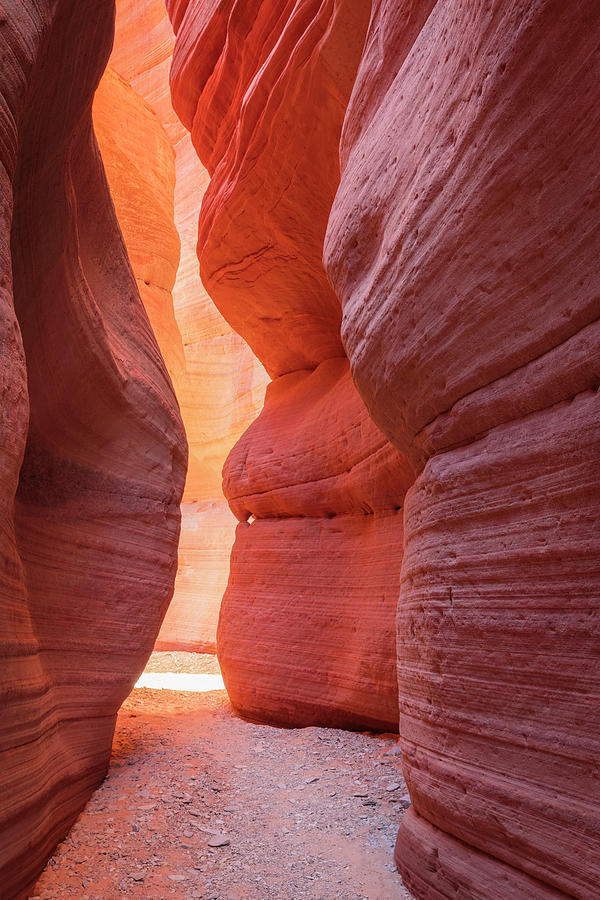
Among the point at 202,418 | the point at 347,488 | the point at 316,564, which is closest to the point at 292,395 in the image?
the point at 347,488

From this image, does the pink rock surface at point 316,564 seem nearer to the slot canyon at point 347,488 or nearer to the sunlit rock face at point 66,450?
the slot canyon at point 347,488

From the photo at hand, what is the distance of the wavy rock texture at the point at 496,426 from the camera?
190 cm

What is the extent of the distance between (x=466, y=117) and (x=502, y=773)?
2.22 meters

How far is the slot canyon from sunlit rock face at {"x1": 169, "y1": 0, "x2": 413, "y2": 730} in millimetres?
33

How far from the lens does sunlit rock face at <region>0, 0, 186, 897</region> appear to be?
2383mm

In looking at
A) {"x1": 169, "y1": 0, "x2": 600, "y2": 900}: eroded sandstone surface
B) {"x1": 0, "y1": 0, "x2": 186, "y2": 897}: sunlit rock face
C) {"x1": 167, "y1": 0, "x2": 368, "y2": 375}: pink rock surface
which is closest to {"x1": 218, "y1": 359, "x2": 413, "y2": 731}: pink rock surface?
{"x1": 167, "y1": 0, "x2": 368, "y2": 375}: pink rock surface

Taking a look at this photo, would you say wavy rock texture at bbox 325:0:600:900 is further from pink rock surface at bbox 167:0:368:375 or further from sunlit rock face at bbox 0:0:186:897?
pink rock surface at bbox 167:0:368:375

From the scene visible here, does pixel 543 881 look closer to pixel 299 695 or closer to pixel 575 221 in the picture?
pixel 575 221

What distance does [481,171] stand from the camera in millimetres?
2180

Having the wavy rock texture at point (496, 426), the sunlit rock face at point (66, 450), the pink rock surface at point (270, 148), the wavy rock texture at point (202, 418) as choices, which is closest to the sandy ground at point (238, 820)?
the sunlit rock face at point (66, 450)

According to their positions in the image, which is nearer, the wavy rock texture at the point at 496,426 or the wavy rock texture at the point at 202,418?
the wavy rock texture at the point at 496,426

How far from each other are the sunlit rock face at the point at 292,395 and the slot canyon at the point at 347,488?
3 cm

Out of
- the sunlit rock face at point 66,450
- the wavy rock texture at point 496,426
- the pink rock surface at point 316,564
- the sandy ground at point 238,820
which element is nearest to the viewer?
the wavy rock texture at point 496,426

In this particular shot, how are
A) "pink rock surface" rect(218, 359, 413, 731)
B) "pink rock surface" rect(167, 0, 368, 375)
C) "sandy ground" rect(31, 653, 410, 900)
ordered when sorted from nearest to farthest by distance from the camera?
"sandy ground" rect(31, 653, 410, 900), "pink rock surface" rect(167, 0, 368, 375), "pink rock surface" rect(218, 359, 413, 731)
